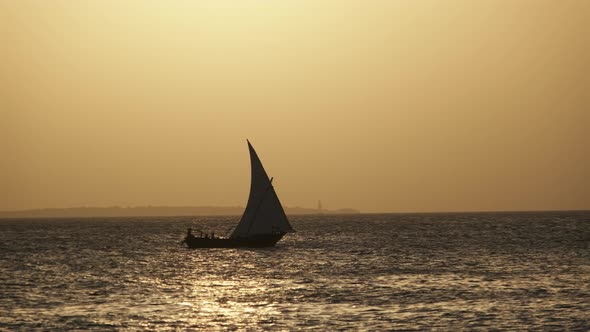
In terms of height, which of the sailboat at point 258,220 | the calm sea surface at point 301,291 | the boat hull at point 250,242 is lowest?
the calm sea surface at point 301,291

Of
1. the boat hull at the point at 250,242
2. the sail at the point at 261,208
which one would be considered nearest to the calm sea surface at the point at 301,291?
the sail at the point at 261,208

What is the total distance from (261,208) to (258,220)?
141 inches

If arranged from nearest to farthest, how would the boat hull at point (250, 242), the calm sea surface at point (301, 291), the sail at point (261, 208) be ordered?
the calm sea surface at point (301, 291) → the sail at point (261, 208) → the boat hull at point (250, 242)

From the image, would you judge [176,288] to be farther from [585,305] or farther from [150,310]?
[585,305]

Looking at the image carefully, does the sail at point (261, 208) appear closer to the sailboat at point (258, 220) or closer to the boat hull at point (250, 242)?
the sailboat at point (258, 220)

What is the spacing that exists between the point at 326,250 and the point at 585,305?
209 feet

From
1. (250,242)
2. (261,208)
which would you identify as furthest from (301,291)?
(250,242)

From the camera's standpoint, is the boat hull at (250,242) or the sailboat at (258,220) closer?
the sailboat at (258,220)

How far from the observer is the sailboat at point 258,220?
10994cm

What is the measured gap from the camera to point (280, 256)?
335 ft

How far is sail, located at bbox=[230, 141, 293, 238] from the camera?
360 ft

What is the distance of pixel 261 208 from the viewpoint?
11094 cm

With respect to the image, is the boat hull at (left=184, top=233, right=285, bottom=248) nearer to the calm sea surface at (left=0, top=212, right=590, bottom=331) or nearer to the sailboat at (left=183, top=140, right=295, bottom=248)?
the sailboat at (left=183, top=140, right=295, bottom=248)

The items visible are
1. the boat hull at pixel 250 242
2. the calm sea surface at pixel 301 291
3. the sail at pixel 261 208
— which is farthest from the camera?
the boat hull at pixel 250 242
